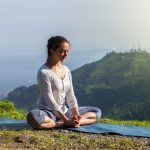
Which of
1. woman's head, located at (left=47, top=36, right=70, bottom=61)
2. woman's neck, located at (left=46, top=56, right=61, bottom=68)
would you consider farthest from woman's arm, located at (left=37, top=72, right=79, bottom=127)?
woman's head, located at (left=47, top=36, right=70, bottom=61)

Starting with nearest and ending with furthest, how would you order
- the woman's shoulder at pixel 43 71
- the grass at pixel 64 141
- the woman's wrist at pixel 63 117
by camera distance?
the grass at pixel 64 141, the woman's wrist at pixel 63 117, the woman's shoulder at pixel 43 71

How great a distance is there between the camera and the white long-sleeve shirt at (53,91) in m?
11.3

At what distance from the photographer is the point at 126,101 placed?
602 feet

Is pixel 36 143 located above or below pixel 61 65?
below

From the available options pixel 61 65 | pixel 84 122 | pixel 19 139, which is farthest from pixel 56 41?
pixel 19 139

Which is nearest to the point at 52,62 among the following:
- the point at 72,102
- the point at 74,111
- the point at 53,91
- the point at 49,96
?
the point at 53,91

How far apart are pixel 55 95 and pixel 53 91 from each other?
0.10 metres

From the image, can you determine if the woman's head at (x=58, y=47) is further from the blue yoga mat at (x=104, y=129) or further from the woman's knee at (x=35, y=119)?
the blue yoga mat at (x=104, y=129)

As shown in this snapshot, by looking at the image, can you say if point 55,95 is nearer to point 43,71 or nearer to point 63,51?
point 43,71

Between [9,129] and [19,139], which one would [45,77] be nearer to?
[9,129]

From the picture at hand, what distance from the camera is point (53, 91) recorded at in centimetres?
1165

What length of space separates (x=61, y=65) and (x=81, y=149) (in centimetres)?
328

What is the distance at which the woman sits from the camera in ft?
37.0

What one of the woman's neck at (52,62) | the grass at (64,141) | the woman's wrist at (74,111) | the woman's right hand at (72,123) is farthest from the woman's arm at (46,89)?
the grass at (64,141)
